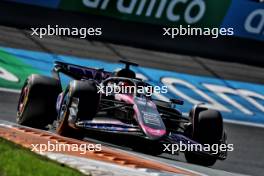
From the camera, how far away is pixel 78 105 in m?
11.8

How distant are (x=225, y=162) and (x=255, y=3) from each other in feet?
38.4

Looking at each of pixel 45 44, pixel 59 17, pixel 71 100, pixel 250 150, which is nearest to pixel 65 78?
pixel 45 44

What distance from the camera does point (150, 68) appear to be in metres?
21.4

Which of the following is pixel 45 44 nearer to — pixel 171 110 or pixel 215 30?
pixel 215 30

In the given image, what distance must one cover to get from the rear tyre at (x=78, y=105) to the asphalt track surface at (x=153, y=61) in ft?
12.0
